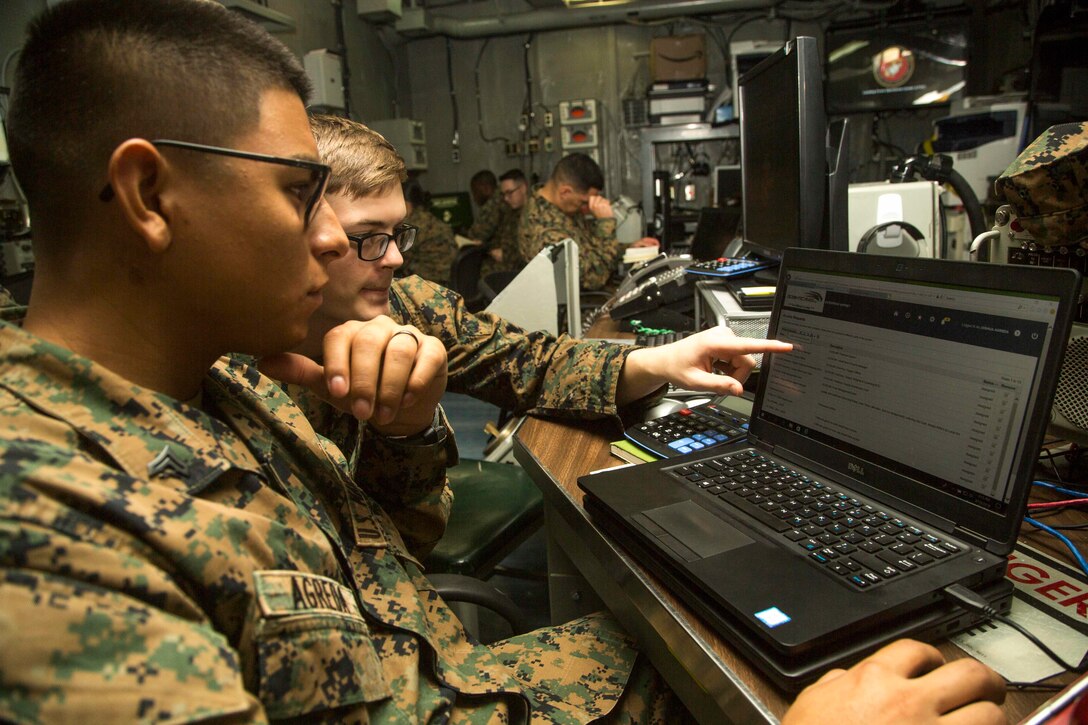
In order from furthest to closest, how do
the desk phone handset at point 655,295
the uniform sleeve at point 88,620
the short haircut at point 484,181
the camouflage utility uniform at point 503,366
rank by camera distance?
the short haircut at point 484,181, the desk phone handset at point 655,295, the camouflage utility uniform at point 503,366, the uniform sleeve at point 88,620

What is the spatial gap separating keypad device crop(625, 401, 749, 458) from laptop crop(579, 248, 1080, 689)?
71 mm

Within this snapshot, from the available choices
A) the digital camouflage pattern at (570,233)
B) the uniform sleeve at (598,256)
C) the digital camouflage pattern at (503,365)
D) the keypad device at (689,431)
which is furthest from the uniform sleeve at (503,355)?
the digital camouflage pattern at (570,233)

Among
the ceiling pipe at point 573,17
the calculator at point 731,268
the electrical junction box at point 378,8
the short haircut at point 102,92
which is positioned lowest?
the calculator at point 731,268

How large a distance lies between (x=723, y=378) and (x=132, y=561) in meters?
0.81

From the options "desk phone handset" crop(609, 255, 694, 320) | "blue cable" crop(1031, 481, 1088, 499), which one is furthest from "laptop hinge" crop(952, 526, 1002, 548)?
"desk phone handset" crop(609, 255, 694, 320)

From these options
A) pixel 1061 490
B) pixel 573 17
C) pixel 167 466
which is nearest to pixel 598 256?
pixel 1061 490

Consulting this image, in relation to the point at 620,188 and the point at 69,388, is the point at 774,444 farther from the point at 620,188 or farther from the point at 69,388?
the point at 620,188

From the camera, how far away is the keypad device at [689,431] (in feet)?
3.27

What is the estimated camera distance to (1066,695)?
424mm

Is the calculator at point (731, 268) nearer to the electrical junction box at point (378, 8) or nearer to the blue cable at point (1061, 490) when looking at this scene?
the blue cable at point (1061, 490)

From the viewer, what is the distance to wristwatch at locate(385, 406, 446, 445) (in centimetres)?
96

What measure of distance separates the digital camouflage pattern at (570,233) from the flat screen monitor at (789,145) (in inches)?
74.2

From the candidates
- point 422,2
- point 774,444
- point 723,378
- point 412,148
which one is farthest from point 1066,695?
point 422,2

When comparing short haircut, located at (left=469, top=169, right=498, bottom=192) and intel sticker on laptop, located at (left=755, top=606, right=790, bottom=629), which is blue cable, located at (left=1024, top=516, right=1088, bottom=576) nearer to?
intel sticker on laptop, located at (left=755, top=606, right=790, bottom=629)
